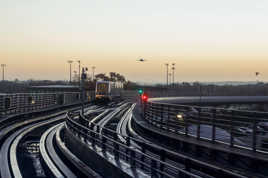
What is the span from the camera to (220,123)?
1367 centimetres

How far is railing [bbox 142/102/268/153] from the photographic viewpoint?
1141cm

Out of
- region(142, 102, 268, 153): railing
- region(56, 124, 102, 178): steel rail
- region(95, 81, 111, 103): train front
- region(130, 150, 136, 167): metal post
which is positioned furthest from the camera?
region(95, 81, 111, 103): train front

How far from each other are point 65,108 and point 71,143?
1171 inches

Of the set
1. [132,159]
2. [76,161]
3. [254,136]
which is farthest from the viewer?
[76,161]

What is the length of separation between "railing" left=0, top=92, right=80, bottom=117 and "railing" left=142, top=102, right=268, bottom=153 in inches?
511

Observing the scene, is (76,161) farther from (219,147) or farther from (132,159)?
(219,147)

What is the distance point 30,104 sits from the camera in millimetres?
37312

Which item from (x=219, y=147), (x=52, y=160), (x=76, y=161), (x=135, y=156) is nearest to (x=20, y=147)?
(x=52, y=160)

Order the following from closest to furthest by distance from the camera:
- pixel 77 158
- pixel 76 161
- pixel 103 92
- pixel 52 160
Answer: pixel 76 161
pixel 77 158
pixel 52 160
pixel 103 92

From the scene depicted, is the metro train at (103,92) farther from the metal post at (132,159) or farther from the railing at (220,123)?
the metal post at (132,159)

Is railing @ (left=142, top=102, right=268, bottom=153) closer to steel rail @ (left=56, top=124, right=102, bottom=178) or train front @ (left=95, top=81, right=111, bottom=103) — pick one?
steel rail @ (left=56, top=124, right=102, bottom=178)

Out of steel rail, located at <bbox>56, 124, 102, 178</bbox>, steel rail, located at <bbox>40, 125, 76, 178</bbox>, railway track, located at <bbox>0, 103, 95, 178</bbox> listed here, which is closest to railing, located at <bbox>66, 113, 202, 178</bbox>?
steel rail, located at <bbox>56, 124, 102, 178</bbox>

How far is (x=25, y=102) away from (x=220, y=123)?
2591cm

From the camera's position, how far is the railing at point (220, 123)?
11.4 meters
